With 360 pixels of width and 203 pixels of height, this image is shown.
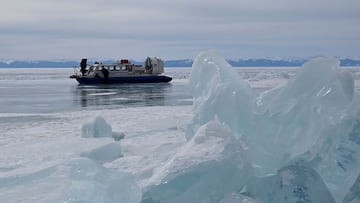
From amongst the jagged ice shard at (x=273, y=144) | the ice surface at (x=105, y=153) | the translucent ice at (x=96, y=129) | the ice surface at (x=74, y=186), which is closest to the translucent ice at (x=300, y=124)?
the jagged ice shard at (x=273, y=144)

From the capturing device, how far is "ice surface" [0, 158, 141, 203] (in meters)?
3.65

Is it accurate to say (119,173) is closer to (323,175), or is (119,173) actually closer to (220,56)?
(323,175)

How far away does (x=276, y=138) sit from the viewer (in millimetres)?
4801

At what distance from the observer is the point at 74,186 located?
3.78 metres

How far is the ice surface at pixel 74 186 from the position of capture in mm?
3648

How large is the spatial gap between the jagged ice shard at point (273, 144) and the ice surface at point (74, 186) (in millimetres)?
234

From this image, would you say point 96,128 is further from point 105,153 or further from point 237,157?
point 237,157

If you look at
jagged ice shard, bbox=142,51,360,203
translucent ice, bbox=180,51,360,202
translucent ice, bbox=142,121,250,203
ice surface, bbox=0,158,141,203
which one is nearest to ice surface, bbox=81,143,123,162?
ice surface, bbox=0,158,141,203

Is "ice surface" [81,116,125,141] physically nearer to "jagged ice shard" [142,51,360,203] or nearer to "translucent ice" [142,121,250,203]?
"jagged ice shard" [142,51,360,203]

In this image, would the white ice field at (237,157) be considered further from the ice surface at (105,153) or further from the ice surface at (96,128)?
the ice surface at (96,128)

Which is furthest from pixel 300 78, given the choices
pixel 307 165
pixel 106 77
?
pixel 106 77

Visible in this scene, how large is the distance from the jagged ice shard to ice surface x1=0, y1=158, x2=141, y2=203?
0.77 ft

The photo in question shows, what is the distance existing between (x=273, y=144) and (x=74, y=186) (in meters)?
2.02

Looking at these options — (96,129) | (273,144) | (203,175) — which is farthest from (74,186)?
(96,129)
